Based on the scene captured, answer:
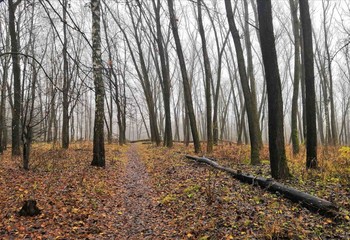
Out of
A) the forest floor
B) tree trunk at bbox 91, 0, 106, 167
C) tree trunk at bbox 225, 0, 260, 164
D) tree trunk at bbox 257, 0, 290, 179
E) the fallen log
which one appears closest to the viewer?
the forest floor

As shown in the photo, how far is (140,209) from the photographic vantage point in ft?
21.4

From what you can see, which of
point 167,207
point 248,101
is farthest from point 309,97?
point 167,207

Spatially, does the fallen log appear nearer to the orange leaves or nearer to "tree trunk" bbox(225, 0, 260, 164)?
"tree trunk" bbox(225, 0, 260, 164)

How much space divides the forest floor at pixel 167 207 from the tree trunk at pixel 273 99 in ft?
1.73

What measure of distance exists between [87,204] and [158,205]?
5.45 feet

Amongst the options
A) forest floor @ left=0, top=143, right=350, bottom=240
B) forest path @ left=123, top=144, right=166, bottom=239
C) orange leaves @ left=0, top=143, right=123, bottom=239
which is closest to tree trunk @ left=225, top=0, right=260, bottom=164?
forest floor @ left=0, top=143, right=350, bottom=240

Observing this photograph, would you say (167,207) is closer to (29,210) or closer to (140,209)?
(140,209)

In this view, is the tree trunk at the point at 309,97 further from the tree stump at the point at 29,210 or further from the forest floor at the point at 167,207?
the tree stump at the point at 29,210

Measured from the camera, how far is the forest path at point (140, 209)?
520cm

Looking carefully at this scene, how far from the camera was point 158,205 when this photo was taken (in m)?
6.66

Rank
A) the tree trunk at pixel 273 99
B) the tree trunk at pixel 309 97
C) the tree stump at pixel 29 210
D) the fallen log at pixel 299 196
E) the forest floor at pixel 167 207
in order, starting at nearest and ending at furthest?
1. the forest floor at pixel 167 207
2. the fallen log at pixel 299 196
3. the tree stump at pixel 29 210
4. the tree trunk at pixel 273 99
5. the tree trunk at pixel 309 97

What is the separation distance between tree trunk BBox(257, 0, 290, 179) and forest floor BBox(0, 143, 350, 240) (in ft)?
1.73

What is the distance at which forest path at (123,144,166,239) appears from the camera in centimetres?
520

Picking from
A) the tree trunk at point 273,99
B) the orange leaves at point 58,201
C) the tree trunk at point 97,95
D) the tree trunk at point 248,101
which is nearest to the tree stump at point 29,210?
the orange leaves at point 58,201
